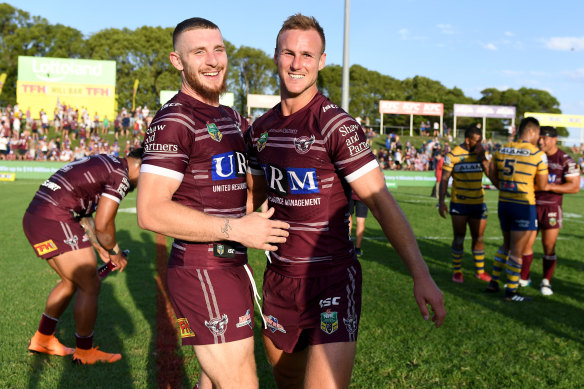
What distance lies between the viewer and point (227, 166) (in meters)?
2.87

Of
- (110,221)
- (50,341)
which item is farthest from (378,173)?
(50,341)

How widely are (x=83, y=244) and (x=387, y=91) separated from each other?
81.7 meters

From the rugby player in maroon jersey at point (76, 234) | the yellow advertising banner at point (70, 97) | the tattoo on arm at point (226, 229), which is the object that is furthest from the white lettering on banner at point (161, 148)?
the yellow advertising banner at point (70, 97)

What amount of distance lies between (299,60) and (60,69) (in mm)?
45273

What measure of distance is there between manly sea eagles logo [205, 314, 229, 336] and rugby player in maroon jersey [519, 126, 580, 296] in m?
6.14

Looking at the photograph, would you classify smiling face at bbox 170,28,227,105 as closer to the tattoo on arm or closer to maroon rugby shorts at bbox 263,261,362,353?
the tattoo on arm

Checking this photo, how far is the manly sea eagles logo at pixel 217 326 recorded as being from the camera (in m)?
2.71

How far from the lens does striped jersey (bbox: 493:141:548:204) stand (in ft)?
22.7

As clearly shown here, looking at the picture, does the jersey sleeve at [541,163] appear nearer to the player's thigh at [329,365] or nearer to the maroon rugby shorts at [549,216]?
the maroon rugby shorts at [549,216]

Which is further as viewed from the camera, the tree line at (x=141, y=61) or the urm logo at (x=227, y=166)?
the tree line at (x=141, y=61)

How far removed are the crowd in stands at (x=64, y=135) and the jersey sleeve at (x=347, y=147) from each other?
1121 inches

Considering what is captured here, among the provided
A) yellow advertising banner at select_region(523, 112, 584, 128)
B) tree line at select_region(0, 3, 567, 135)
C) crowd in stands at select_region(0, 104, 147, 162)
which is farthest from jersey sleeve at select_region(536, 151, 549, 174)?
yellow advertising banner at select_region(523, 112, 584, 128)

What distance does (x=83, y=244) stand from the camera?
497cm

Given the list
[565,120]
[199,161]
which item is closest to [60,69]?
[199,161]
